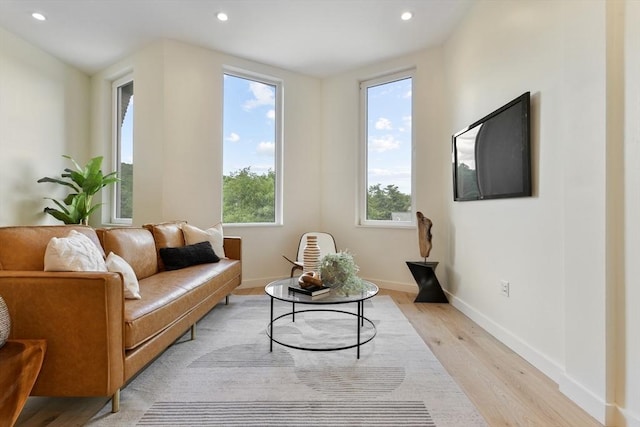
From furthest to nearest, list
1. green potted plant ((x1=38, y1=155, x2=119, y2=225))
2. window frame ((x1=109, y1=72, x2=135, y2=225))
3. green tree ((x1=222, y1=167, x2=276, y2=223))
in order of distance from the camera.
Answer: window frame ((x1=109, y1=72, x2=135, y2=225)), green tree ((x1=222, y1=167, x2=276, y2=223)), green potted plant ((x1=38, y1=155, x2=119, y2=225))

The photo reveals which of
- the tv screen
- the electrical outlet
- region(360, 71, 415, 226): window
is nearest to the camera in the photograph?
the tv screen

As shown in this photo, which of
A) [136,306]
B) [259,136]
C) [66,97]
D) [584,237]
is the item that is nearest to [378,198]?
[259,136]

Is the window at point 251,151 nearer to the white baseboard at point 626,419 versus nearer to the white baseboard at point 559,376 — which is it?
the white baseboard at point 559,376

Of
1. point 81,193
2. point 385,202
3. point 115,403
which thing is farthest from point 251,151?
point 115,403

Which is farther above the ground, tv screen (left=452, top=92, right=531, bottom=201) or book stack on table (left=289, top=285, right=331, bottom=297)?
tv screen (left=452, top=92, right=531, bottom=201)

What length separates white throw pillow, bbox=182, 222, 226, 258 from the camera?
3309 millimetres

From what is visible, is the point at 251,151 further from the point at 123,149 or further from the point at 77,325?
the point at 77,325

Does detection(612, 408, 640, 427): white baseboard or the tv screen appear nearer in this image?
detection(612, 408, 640, 427): white baseboard

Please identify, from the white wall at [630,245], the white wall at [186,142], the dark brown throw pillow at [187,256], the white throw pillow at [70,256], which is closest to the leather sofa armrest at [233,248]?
the dark brown throw pillow at [187,256]

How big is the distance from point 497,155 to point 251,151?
117 inches

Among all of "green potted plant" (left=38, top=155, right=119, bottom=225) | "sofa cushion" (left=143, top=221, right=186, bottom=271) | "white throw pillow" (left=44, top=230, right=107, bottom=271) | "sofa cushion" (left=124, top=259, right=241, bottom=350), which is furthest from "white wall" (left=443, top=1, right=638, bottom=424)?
"green potted plant" (left=38, top=155, right=119, bottom=225)

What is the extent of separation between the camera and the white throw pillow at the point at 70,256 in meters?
1.72

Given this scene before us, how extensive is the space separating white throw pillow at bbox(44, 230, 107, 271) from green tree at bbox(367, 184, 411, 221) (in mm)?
3130

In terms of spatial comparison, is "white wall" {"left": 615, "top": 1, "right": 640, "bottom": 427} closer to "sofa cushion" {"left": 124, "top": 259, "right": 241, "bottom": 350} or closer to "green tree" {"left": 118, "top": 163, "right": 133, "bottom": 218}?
"sofa cushion" {"left": 124, "top": 259, "right": 241, "bottom": 350}
